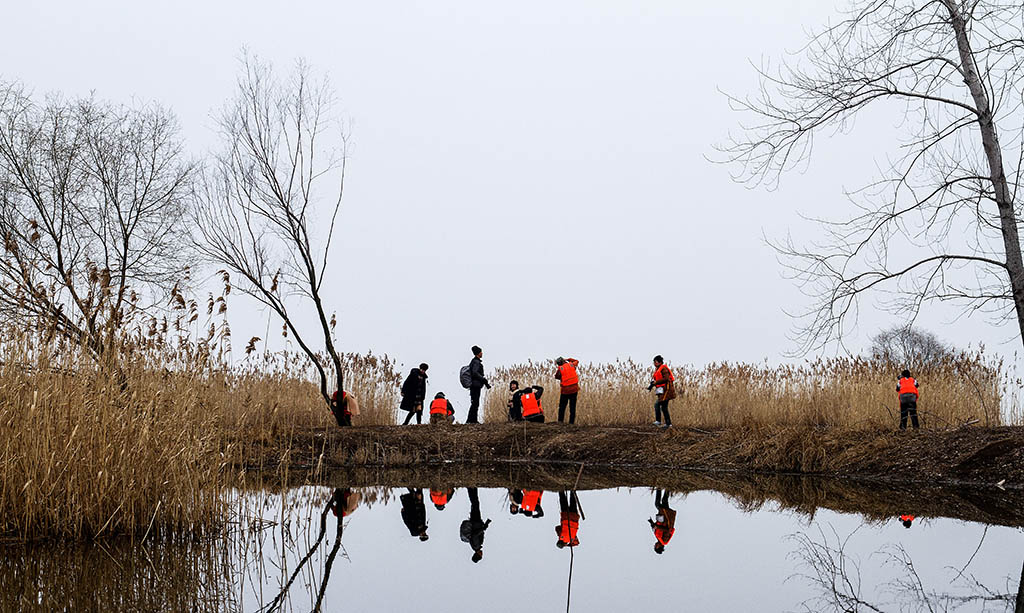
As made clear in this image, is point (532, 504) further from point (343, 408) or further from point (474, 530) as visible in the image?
point (343, 408)

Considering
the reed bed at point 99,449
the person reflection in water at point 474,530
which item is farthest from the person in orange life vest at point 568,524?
the reed bed at point 99,449

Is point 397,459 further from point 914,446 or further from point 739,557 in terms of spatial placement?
point 739,557

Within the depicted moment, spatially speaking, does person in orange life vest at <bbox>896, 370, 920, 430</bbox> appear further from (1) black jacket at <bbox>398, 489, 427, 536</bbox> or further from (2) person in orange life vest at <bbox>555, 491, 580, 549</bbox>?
(1) black jacket at <bbox>398, 489, 427, 536</bbox>

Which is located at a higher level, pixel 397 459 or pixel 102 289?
pixel 102 289

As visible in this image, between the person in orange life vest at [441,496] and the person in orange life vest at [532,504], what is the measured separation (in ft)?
3.08

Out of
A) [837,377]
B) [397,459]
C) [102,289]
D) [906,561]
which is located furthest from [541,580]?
[837,377]

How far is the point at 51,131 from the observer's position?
22516mm

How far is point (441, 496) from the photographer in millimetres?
11609

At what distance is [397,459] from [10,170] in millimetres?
12804

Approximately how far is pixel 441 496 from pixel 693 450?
630cm

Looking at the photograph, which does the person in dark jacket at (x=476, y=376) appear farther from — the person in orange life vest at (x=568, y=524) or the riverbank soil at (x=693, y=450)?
the person in orange life vest at (x=568, y=524)

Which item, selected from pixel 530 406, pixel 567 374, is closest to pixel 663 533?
pixel 530 406

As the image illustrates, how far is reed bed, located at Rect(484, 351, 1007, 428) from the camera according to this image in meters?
17.4

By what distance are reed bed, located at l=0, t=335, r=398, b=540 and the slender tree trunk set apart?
10882mm
